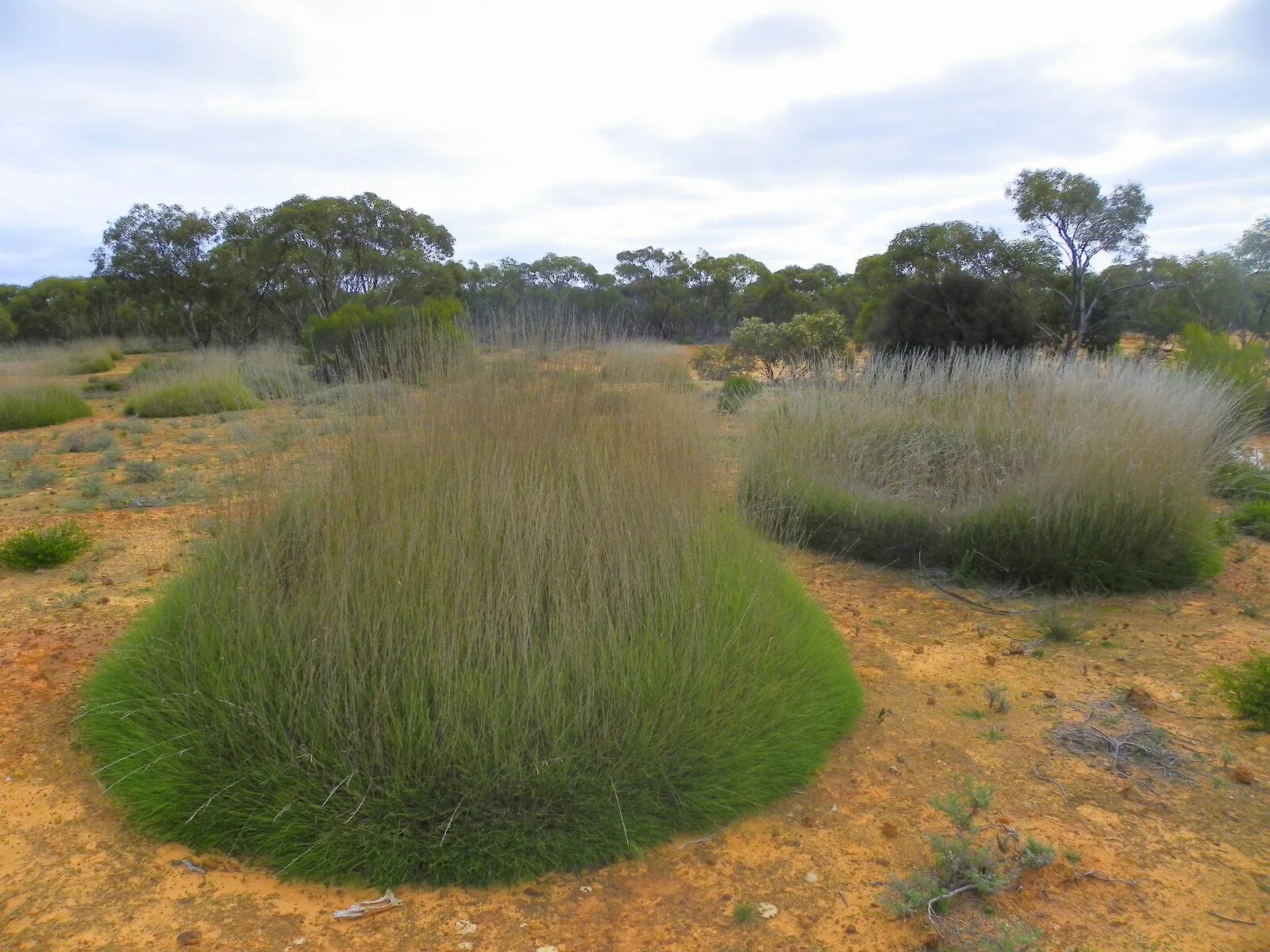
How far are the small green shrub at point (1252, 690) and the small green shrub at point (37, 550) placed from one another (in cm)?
745

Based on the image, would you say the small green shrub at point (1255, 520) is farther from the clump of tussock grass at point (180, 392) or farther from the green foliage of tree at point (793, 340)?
the clump of tussock grass at point (180, 392)

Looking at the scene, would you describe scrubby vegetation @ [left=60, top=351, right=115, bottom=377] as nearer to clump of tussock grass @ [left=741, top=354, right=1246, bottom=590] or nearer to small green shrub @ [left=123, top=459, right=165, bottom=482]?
small green shrub @ [left=123, top=459, right=165, bottom=482]

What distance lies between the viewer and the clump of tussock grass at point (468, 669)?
2.94 meters

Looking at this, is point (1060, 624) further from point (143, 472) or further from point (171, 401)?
point (171, 401)

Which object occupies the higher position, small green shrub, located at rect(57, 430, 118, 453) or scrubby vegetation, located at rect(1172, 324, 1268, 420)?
scrubby vegetation, located at rect(1172, 324, 1268, 420)

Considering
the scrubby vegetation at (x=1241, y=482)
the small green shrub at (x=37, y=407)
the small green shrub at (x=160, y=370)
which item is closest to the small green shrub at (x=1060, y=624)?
the scrubby vegetation at (x=1241, y=482)

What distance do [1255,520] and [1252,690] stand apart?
14.4 ft

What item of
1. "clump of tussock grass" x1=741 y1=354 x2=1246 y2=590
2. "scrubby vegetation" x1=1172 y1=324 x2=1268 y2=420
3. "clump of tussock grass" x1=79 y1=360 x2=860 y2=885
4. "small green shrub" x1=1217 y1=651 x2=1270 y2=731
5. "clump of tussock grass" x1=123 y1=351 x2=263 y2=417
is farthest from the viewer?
"clump of tussock grass" x1=123 y1=351 x2=263 y2=417

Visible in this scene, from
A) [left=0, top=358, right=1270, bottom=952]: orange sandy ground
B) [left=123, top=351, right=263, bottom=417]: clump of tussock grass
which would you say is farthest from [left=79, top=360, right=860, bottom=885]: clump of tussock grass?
[left=123, top=351, right=263, bottom=417]: clump of tussock grass

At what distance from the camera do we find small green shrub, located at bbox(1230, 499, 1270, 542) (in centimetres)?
736

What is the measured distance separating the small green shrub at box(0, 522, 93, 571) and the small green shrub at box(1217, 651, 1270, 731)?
24.4 ft

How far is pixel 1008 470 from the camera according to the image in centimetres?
702

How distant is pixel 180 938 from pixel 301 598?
1.22 m

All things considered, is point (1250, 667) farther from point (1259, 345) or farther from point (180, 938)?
point (1259, 345)
